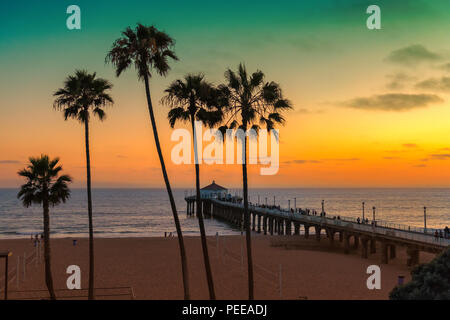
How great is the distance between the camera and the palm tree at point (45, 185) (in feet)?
65.7

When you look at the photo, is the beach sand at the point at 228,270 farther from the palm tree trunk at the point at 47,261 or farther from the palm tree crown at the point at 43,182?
the palm tree crown at the point at 43,182

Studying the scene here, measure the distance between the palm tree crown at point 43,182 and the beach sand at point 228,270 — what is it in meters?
6.61

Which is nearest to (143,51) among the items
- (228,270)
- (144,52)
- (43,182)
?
(144,52)

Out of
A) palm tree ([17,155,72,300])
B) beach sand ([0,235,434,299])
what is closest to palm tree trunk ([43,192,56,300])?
palm tree ([17,155,72,300])

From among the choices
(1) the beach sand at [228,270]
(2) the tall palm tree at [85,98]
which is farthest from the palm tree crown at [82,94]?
(1) the beach sand at [228,270]

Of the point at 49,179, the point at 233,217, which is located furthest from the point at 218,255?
the point at 233,217

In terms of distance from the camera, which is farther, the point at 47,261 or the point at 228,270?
the point at 228,270

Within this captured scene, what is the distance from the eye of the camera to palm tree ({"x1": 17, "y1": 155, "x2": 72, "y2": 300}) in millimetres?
20031

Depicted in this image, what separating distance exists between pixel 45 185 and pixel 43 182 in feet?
0.54

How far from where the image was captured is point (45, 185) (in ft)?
66.8

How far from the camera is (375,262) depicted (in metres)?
35.8

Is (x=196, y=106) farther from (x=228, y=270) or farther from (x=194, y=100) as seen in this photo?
(x=228, y=270)
